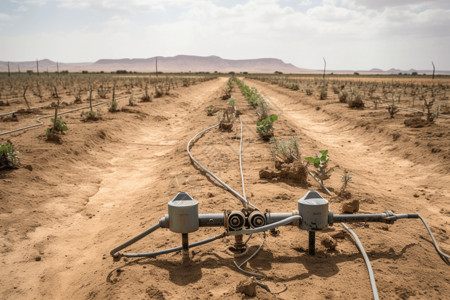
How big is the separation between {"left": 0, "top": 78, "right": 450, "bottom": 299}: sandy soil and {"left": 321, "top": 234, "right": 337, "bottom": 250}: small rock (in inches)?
1.9

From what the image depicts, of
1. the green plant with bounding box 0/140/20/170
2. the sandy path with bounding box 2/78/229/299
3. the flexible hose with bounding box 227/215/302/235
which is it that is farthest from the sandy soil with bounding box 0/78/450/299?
the flexible hose with bounding box 227/215/302/235

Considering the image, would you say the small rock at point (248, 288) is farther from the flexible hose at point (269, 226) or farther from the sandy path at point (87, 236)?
the sandy path at point (87, 236)

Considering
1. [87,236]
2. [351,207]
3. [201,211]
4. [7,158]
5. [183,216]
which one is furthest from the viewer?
[7,158]

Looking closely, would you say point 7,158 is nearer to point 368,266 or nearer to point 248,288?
point 248,288

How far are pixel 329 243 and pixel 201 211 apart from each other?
1.55 metres

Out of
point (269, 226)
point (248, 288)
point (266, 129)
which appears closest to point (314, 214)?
point (269, 226)

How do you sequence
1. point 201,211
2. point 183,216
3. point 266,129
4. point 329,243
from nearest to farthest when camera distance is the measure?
point 183,216 → point 329,243 → point 201,211 → point 266,129

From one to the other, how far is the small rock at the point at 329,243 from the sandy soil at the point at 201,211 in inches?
1.9

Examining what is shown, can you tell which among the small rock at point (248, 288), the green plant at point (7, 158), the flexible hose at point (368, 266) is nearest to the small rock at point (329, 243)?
the flexible hose at point (368, 266)

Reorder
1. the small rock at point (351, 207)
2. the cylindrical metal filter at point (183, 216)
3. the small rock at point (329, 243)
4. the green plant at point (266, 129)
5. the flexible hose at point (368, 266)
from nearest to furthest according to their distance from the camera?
the flexible hose at point (368, 266), the cylindrical metal filter at point (183, 216), the small rock at point (329, 243), the small rock at point (351, 207), the green plant at point (266, 129)

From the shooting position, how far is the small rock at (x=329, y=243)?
3.00m

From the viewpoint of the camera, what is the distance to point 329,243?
9.84 ft

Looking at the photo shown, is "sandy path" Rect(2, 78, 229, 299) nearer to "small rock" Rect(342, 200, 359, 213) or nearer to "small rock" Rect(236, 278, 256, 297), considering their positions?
"small rock" Rect(236, 278, 256, 297)

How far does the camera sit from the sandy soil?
2613 millimetres
